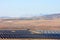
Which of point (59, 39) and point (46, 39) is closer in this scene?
point (59, 39)

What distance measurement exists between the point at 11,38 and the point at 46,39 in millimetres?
1740

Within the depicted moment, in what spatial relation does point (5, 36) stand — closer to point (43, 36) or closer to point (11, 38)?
point (11, 38)

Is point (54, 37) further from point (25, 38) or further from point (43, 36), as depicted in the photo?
point (25, 38)

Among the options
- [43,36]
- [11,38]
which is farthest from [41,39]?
[11,38]

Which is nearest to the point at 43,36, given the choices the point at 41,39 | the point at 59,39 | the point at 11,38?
the point at 41,39

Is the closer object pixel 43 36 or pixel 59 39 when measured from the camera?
pixel 59 39

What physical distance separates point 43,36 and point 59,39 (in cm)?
93

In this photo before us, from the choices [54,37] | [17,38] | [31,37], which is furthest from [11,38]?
[54,37]

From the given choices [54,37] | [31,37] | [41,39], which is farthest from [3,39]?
[54,37]

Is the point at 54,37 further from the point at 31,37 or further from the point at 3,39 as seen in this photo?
the point at 3,39

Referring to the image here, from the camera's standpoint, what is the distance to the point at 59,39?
25.1 ft

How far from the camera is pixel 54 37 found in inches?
309

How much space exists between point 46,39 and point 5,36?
6.69ft

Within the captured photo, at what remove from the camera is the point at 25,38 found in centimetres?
805
